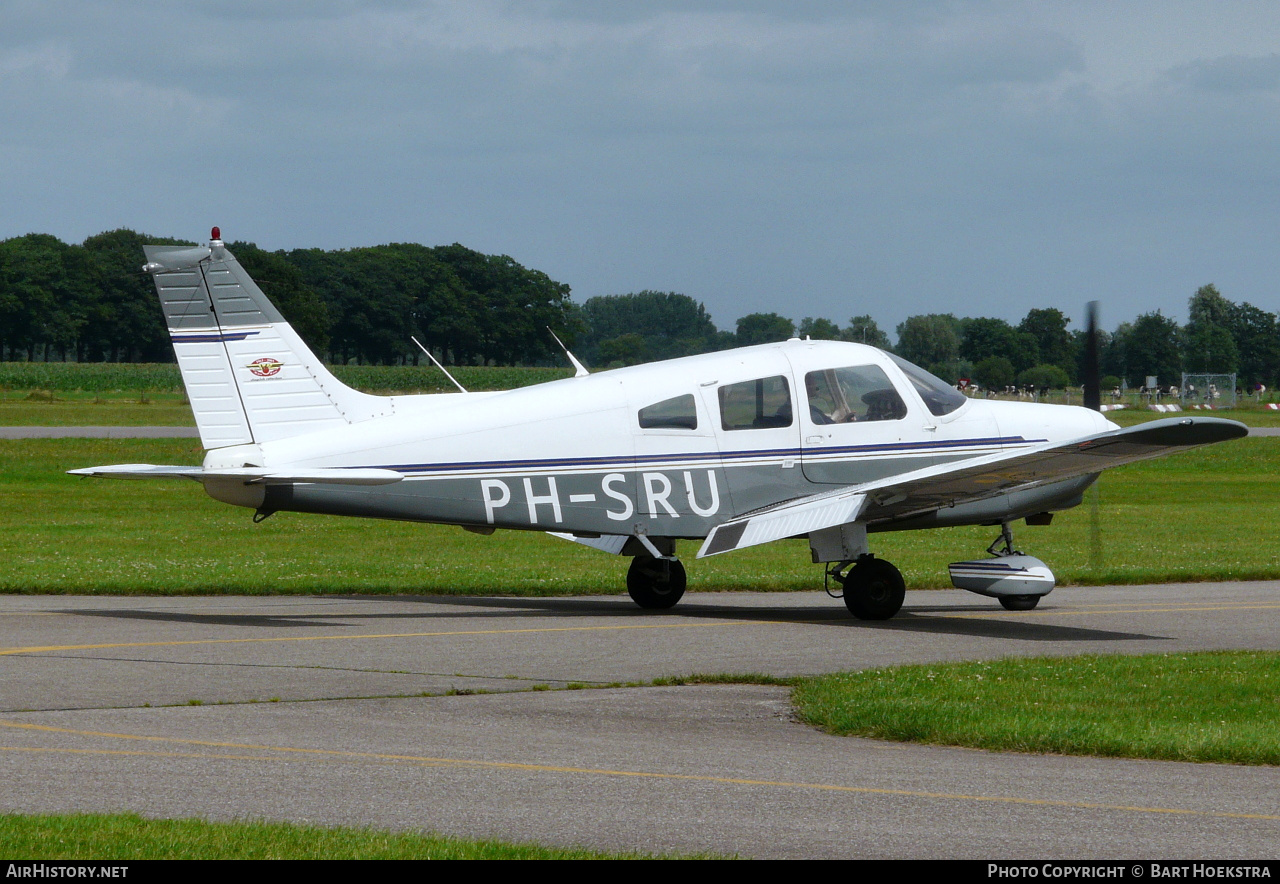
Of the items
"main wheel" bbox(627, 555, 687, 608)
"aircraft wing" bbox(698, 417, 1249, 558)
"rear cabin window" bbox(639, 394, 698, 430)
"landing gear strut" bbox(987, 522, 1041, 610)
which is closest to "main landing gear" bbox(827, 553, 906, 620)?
"aircraft wing" bbox(698, 417, 1249, 558)

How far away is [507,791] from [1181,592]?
12.8 m

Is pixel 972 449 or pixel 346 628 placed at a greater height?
pixel 972 449

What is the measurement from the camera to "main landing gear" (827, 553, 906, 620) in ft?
50.1

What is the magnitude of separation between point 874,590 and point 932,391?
226cm

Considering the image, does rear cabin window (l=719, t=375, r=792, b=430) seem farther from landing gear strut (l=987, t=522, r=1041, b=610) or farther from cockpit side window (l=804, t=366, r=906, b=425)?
landing gear strut (l=987, t=522, r=1041, b=610)

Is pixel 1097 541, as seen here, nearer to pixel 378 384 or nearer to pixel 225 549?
pixel 225 549

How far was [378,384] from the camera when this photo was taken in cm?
8281

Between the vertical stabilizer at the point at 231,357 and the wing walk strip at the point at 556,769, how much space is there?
561cm

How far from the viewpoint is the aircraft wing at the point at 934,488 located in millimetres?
13766

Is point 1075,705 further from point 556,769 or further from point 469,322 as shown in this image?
point 469,322

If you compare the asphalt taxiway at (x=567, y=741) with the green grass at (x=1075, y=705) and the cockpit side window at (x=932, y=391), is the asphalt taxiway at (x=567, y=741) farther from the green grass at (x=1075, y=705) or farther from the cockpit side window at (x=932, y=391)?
the cockpit side window at (x=932, y=391)

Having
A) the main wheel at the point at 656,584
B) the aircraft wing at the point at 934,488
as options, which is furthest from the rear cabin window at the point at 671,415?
the main wheel at the point at 656,584
